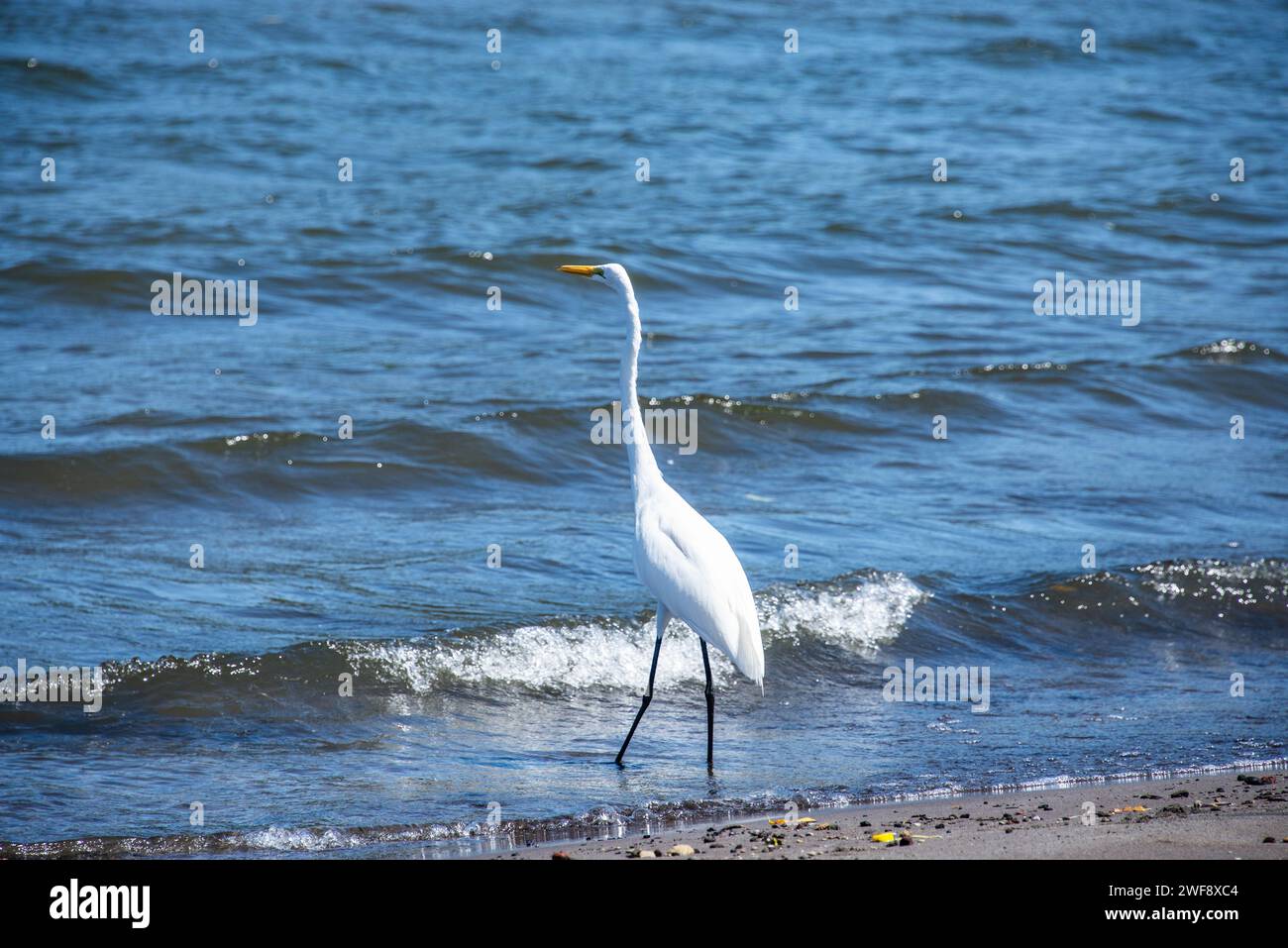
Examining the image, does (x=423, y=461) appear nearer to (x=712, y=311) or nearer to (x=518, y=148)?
(x=712, y=311)

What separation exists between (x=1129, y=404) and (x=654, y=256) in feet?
18.4

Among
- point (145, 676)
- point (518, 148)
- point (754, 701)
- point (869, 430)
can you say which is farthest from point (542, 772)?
point (518, 148)

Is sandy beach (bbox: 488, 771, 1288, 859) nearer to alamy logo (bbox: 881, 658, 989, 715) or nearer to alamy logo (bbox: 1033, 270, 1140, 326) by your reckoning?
alamy logo (bbox: 881, 658, 989, 715)

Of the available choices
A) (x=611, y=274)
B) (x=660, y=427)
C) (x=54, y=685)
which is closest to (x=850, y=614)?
(x=611, y=274)

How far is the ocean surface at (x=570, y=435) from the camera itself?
6.04 meters

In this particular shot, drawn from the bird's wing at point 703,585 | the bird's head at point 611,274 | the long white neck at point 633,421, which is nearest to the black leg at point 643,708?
the bird's wing at point 703,585

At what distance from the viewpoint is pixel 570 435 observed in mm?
10703

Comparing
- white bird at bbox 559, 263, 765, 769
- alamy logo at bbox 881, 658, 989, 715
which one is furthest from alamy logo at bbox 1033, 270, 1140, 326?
white bird at bbox 559, 263, 765, 769

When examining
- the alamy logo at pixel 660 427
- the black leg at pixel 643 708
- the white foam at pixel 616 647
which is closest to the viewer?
the black leg at pixel 643 708

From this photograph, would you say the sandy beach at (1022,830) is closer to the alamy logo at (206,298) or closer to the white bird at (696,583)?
the white bird at (696,583)

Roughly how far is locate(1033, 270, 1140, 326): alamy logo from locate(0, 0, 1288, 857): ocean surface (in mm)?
354

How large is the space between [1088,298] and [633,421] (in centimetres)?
1093

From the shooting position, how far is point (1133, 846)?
14.8ft
